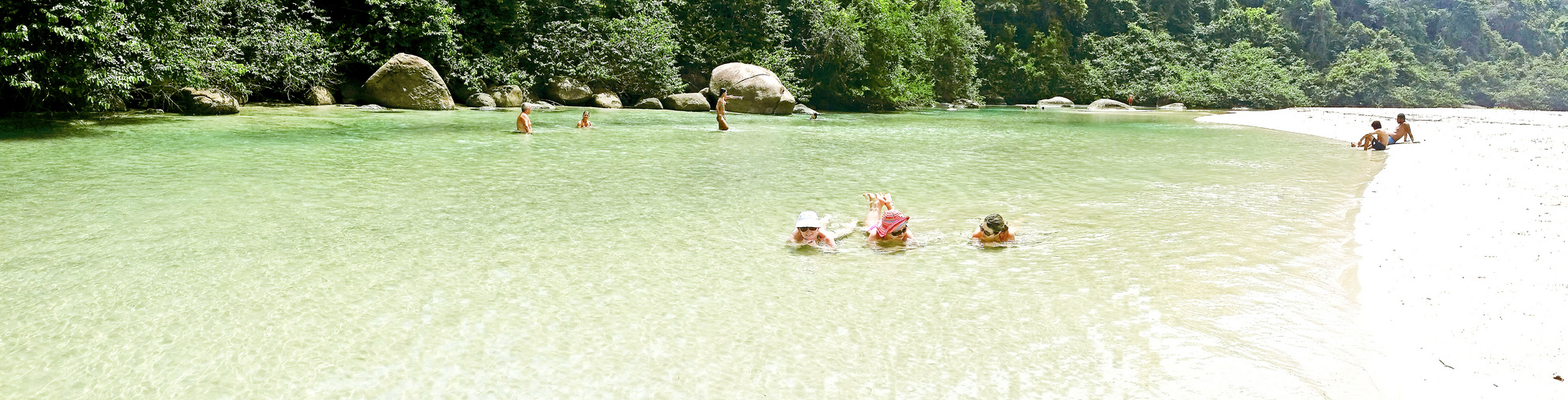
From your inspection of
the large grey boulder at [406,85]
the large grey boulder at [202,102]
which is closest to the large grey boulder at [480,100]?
the large grey boulder at [406,85]

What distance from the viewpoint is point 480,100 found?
25.8m

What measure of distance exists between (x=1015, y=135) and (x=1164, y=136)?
137 inches

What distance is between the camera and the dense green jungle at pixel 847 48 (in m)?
15.3

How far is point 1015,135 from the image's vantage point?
748 inches

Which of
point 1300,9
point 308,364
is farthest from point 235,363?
point 1300,9

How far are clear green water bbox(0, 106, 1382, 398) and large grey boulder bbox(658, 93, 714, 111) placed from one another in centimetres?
1792

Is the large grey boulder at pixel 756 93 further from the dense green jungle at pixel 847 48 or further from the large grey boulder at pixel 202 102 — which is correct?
the large grey boulder at pixel 202 102

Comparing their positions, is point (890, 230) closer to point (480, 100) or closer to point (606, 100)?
point (480, 100)

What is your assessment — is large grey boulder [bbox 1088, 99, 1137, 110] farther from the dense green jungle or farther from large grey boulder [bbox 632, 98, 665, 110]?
large grey boulder [bbox 632, 98, 665, 110]

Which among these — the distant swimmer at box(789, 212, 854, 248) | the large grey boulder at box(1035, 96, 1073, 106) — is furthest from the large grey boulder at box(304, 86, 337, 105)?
the large grey boulder at box(1035, 96, 1073, 106)

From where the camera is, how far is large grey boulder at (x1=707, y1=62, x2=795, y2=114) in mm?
27312

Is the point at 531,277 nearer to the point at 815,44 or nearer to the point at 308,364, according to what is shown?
the point at 308,364

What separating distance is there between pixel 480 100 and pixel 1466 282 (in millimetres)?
24689

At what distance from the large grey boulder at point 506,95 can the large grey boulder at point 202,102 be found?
7.61 metres
